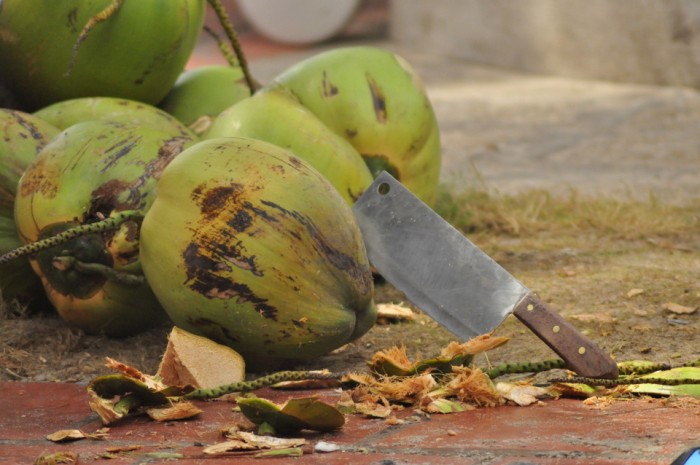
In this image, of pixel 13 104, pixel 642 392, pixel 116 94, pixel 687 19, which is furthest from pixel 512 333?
pixel 687 19

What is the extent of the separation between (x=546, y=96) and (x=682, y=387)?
464 centimetres

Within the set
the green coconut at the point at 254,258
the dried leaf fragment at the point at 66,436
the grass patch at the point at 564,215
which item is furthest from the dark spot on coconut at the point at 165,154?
the grass patch at the point at 564,215

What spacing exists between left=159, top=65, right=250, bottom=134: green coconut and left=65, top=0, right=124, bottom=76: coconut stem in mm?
370

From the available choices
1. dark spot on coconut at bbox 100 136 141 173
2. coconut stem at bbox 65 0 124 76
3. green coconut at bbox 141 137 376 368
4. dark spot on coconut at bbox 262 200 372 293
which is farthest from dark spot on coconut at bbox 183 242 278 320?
coconut stem at bbox 65 0 124 76

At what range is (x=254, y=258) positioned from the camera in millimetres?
1984

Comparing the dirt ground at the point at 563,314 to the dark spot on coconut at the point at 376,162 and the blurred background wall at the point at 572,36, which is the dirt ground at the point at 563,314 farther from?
the blurred background wall at the point at 572,36

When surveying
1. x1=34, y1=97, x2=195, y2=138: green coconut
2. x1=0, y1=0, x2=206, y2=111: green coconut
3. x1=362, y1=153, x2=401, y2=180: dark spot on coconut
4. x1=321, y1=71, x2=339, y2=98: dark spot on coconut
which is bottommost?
x1=362, y1=153, x2=401, y2=180: dark spot on coconut

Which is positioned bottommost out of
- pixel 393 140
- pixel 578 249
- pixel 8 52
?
pixel 578 249

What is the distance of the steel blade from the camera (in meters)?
2.05

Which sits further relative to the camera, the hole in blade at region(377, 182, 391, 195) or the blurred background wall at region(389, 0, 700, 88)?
the blurred background wall at region(389, 0, 700, 88)

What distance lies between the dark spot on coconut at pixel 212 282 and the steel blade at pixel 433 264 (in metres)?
0.32

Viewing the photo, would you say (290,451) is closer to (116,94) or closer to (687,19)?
(116,94)

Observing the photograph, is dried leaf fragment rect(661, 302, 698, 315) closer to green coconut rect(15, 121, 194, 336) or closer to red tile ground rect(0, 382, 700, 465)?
red tile ground rect(0, 382, 700, 465)

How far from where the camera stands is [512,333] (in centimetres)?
234
